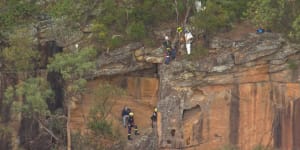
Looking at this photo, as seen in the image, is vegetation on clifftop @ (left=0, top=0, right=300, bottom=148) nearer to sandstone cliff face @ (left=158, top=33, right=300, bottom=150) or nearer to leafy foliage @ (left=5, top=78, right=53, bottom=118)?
leafy foliage @ (left=5, top=78, right=53, bottom=118)

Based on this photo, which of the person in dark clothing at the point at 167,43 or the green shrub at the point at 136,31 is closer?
the person in dark clothing at the point at 167,43

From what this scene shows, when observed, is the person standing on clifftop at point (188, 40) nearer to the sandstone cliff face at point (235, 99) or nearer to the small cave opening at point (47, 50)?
the sandstone cliff face at point (235, 99)

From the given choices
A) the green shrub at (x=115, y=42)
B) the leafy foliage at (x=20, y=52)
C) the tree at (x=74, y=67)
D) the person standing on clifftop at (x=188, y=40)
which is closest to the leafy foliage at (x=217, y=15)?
the person standing on clifftop at (x=188, y=40)

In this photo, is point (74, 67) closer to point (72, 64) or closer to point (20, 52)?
point (72, 64)

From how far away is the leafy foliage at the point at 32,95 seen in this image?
28156mm

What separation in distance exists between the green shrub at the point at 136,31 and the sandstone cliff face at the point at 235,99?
2.52 m

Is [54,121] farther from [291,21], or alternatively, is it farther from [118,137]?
[291,21]

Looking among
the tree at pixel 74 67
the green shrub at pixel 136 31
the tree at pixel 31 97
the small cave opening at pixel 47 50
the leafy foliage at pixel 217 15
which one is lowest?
the tree at pixel 31 97

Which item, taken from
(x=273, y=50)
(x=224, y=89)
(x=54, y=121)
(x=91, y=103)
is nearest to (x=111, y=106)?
(x=91, y=103)

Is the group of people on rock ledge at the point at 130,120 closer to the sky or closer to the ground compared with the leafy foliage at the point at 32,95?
closer to the ground

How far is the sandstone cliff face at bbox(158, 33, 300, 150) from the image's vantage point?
94.4 feet

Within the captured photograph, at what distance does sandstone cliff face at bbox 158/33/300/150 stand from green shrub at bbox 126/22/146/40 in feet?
8.28

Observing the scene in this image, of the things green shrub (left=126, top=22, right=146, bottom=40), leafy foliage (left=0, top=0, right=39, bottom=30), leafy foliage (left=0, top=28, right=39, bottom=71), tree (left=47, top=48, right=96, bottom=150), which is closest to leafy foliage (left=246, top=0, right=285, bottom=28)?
green shrub (left=126, top=22, right=146, bottom=40)

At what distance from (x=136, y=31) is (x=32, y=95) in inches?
249
